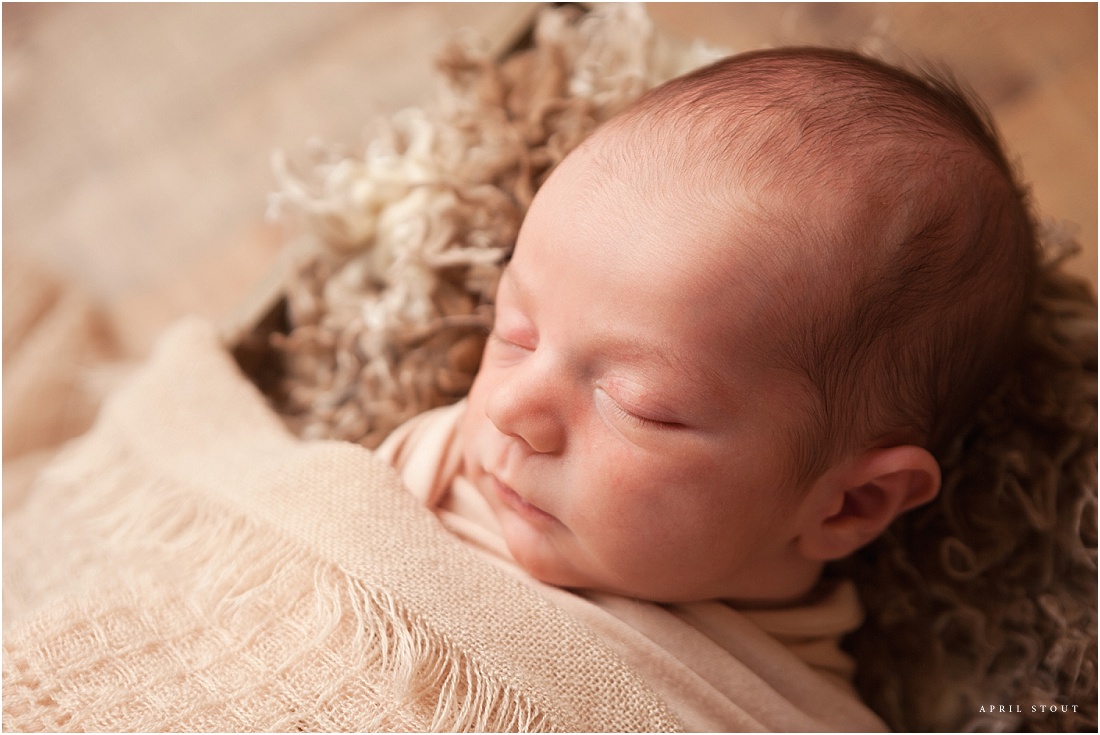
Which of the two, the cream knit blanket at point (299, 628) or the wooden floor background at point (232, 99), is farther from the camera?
the wooden floor background at point (232, 99)

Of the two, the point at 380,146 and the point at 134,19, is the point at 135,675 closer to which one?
the point at 380,146

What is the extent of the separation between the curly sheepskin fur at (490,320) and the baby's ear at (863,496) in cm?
16

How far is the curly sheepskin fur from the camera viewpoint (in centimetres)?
98

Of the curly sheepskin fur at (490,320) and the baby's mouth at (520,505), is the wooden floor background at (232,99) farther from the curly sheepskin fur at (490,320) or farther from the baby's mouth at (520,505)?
the baby's mouth at (520,505)

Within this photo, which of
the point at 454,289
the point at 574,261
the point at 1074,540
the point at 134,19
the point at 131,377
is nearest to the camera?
the point at 574,261

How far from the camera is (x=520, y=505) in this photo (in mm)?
863

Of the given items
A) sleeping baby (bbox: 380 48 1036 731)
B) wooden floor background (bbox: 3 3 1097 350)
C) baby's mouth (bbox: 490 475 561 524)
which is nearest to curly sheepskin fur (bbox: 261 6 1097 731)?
sleeping baby (bbox: 380 48 1036 731)

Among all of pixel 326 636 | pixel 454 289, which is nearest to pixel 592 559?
pixel 326 636

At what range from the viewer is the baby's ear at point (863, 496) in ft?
2.77

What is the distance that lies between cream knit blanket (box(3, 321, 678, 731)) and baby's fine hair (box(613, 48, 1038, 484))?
12.0 inches

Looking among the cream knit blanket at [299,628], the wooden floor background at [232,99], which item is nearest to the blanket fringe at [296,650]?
the cream knit blanket at [299,628]

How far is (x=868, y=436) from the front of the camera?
2.75 ft

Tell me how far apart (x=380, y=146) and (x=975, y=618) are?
3.06 ft

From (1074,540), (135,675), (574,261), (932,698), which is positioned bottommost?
(932,698)
